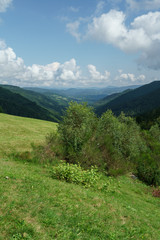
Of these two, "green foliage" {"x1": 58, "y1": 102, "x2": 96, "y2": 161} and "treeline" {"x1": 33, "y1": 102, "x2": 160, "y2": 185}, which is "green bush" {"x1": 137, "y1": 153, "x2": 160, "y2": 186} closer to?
"treeline" {"x1": 33, "y1": 102, "x2": 160, "y2": 185}

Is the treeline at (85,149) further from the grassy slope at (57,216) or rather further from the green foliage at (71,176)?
the grassy slope at (57,216)

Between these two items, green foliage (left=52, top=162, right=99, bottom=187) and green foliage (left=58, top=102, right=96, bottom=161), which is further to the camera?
green foliage (left=58, top=102, right=96, bottom=161)

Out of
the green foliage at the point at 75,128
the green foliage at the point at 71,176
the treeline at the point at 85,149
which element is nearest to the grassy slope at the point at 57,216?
the green foliage at the point at 71,176

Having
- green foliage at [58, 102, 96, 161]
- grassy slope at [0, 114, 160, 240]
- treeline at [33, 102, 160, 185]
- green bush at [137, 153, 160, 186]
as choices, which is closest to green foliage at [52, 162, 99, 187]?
grassy slope at [0, 114, 160, 240]

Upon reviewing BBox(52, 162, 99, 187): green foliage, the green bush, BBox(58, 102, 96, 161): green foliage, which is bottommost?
the green bush

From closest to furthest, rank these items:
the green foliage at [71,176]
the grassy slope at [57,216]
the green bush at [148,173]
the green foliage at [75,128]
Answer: the grassy slope at [57,216], the green foliage at [71,176], the green foliage at [75,128], the green bush at [148,173]

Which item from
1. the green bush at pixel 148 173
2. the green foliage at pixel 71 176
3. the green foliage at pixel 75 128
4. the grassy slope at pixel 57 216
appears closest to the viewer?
the grassy slope at pixel 57 216

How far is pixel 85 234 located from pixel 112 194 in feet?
26.6

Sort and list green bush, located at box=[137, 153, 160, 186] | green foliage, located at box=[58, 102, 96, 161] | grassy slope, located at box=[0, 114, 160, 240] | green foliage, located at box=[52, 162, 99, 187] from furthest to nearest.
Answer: green bush, located at box=[137, 153, 160, 186] → green foliage, located at box=[58, 102, 96, 161] → green foliage, located at box=[52, 162, 99, 187] → grassy slope, located at box=[0, 114, 160, 240]

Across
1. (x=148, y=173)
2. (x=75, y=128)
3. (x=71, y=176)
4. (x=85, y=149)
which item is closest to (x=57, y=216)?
(x=71, y=176)

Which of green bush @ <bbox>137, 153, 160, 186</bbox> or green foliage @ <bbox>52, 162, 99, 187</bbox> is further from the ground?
green foliage @ <bbox>52, 162, 99, 187</bbox>

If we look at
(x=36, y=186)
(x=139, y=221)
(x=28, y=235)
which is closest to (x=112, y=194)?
(x=139, y=221)

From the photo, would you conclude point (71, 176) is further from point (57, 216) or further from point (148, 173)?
point (148, 173)

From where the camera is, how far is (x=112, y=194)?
14336 millimetres
